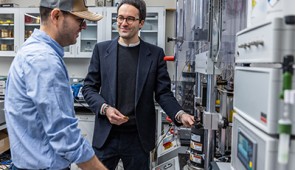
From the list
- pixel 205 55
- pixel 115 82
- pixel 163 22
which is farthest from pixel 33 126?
pixel 163 22

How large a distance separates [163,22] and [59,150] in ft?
9.97

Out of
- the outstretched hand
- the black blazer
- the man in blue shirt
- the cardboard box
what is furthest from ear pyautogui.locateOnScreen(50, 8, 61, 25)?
the cardboard box

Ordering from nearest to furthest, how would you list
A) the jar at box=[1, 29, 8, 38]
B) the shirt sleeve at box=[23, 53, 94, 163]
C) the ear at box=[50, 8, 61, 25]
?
→ 1. the shirt sleeve at box=[23, 53, 94, 163]
2. the ear at box=[50, 8, 61, 25]
3. the jar at box=[1, 29, 8, 38]

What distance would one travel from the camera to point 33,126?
43.2 inches

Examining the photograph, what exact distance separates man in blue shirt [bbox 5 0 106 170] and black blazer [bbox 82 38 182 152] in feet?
1.66

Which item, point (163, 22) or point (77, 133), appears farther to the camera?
point (163, 22)

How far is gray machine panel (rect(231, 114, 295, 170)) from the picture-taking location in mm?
731

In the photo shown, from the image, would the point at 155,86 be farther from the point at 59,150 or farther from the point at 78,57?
the point at 78,57

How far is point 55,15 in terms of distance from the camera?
45.6 inches

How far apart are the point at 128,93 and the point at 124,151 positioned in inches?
12.9

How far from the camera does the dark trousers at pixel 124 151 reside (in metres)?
1.65

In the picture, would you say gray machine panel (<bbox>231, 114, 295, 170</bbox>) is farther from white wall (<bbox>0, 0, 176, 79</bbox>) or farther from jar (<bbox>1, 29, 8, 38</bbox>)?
jar (<bbox>1, 29, 8, 38</bbox>)

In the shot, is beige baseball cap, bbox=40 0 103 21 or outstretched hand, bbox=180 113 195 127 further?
outstretched hand, bbox=180 113 195 127

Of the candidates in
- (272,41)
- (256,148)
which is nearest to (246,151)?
(256,148)
